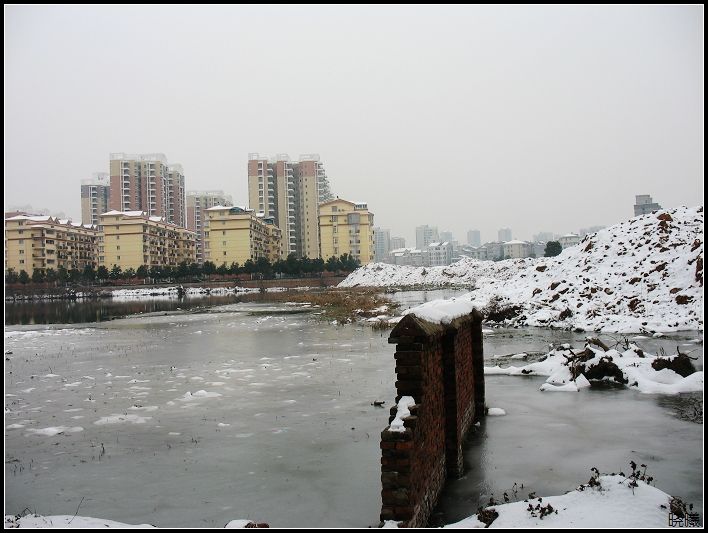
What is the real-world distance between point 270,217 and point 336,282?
47178 millimetres

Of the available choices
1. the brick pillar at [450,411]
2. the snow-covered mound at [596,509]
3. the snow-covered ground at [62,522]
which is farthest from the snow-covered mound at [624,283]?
the snow-covered ground at [62,522]

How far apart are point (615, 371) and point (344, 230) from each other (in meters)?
105

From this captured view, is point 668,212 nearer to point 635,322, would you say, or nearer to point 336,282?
point 635,322

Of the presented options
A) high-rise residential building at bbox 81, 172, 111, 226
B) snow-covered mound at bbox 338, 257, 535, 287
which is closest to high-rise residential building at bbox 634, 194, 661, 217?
snow-covered mound at bbox 338, 257, 535, 287

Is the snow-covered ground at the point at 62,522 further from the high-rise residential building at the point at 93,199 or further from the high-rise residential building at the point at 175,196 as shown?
the high-rise residential building at the point at 93,199

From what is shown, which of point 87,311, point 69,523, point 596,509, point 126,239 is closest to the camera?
point 596,509

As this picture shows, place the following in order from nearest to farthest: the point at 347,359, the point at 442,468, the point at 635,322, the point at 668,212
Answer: the point at 442,468
the point at 347,359
the point at 635,322
the point at 668,212

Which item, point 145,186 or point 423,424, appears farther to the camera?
point 145,186

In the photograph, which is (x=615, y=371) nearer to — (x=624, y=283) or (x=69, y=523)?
(x=69, y=523)

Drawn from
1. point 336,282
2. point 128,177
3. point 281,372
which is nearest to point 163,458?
point 281,372

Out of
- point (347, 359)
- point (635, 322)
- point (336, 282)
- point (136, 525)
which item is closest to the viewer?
point (136, 525)

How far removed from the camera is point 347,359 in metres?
14.9

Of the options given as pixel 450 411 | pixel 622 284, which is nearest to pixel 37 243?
pixel 622 284

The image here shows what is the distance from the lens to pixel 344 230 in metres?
115
